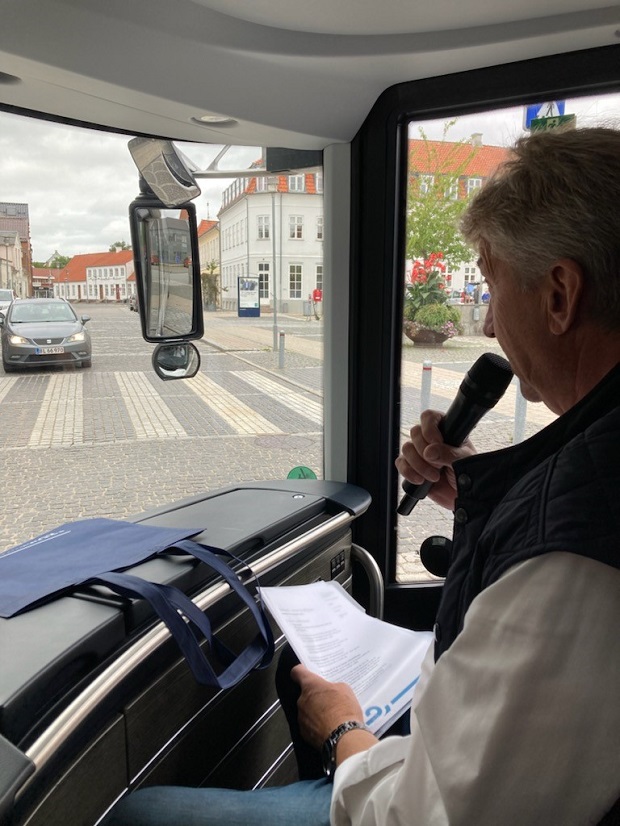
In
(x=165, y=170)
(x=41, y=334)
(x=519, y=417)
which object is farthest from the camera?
(x=519, y=417)

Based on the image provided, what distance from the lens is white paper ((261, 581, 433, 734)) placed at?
1650 mm

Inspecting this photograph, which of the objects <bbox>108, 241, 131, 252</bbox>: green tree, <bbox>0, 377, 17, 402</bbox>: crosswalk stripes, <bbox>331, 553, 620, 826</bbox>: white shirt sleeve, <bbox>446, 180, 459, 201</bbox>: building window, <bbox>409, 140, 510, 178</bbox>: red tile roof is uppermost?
<bbox>409, 140, 510, 178</bbox>: red tile roof

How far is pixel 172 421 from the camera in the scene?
222 centimetres

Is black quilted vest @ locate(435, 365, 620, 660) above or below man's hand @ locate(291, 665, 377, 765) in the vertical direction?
above

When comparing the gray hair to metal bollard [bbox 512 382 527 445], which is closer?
the gray hair

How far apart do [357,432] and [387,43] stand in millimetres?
1318

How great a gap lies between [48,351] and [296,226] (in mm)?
1002

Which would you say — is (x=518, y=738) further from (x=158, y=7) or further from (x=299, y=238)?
(x=299, y=238)

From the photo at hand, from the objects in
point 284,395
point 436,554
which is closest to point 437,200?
point 284,395

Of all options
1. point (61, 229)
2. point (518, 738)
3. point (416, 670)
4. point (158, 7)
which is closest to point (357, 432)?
point (416, 670)

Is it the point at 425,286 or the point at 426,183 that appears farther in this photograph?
the point at 425,286

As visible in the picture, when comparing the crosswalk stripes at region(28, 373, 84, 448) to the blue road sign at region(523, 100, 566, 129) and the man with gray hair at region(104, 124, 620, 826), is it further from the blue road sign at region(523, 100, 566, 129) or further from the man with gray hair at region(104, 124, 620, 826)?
the blue road sign at region(523, 100, 566, 129)

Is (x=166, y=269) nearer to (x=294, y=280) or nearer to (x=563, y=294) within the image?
(x=294, y=280)

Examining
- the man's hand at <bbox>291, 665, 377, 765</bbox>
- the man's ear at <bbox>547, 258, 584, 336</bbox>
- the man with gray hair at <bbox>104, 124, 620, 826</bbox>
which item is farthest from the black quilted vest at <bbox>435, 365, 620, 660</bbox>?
the man's hand at <bbox>291, 665, 377, 765</bbox>
